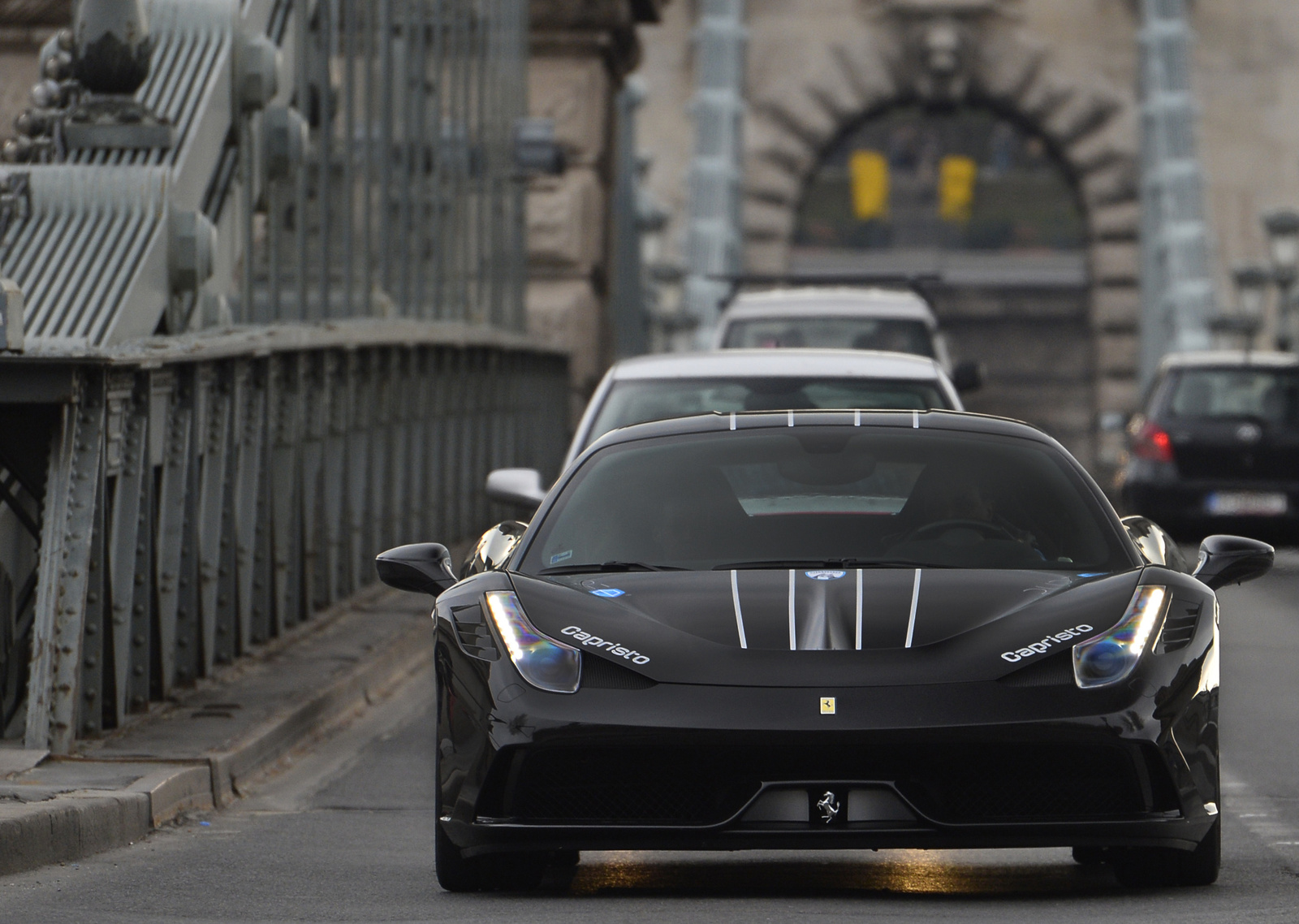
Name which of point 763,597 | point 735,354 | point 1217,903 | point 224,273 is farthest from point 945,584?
point 224,273

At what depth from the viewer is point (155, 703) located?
8922mm

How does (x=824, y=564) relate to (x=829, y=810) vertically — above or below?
above

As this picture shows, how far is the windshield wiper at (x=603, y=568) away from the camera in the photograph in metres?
6.10

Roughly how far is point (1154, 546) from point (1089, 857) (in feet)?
2.56

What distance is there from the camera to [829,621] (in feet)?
18.5

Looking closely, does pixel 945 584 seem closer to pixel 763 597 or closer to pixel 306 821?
pixel 763 597

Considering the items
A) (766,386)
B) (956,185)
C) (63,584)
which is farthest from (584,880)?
(956,185)

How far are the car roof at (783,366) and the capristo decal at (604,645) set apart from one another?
434cm

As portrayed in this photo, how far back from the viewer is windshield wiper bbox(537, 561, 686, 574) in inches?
240

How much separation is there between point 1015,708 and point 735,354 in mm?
5033

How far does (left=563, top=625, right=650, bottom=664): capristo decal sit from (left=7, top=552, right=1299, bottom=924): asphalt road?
0.53m

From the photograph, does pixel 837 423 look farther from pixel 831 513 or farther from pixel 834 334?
pixel 834 334

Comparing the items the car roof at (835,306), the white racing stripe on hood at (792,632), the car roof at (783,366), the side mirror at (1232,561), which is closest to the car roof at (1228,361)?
the car roof at (835,306)

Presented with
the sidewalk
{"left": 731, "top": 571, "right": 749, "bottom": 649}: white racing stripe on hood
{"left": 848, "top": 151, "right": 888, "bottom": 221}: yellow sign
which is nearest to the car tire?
{"left": 731, "top": 571, "right": 749, "bottom": 649}: white racing stripe on hood
